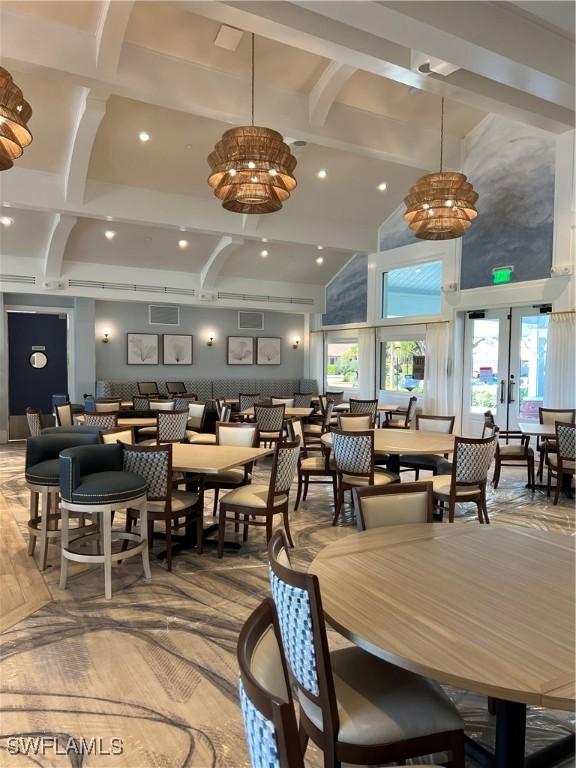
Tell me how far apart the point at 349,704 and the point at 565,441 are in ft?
16.8

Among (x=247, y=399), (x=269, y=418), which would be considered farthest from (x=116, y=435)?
(x=247, y=399)

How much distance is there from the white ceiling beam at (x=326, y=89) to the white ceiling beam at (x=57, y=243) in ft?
15.4

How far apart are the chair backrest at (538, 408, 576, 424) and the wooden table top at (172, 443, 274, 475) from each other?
4650mm

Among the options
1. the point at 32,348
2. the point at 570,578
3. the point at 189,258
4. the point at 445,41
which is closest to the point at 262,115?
the point at 445,41

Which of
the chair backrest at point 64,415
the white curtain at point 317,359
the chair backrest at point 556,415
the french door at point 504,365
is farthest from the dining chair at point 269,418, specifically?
the white curtain at point 317,359

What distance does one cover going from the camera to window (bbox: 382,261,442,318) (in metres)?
10.1

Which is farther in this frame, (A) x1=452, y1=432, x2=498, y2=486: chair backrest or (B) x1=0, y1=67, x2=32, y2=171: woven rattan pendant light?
(A) x1=452, y1=432, x2=498, y2=486: chair backrest

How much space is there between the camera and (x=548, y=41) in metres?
4.20

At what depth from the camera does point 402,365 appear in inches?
443

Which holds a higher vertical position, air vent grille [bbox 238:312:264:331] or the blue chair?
air vent grille [bbox 238:312:264:331]

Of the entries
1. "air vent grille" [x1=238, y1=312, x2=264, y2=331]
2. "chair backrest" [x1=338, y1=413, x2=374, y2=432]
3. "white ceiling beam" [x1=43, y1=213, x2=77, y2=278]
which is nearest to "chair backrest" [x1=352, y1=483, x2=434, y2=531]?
"chair backrest" [x1=338, y1=413, x2=374, y2=432]

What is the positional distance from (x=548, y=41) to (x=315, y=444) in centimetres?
555

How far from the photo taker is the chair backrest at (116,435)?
4566mm

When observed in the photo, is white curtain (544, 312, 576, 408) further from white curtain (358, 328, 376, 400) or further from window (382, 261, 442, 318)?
white curtain (358, 328, 376, 400)
